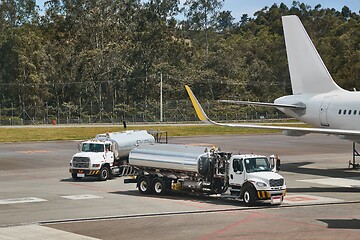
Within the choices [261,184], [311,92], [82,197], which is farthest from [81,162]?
Answer: [311,92]

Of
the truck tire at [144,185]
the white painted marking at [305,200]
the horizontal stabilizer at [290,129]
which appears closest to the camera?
the white painted marking at [305,200]

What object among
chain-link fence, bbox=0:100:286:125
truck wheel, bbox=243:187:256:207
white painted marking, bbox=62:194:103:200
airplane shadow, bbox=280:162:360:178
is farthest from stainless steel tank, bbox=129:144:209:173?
chain-link fence, bbox=0:100:286:125

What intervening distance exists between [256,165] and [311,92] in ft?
62.9

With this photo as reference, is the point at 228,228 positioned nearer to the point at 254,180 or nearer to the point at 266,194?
the point at 266,194

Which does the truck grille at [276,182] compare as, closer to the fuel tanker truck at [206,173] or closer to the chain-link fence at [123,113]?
the fuel tanker truck at [206,173]

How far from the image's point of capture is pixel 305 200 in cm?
3503

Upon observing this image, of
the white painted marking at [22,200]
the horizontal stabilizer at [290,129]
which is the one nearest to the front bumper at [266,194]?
the horizontal stabilizer at [290,129]

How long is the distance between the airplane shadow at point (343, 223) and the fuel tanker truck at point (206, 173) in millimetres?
4444

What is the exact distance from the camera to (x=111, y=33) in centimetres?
15650

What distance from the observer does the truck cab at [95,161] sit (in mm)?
44344

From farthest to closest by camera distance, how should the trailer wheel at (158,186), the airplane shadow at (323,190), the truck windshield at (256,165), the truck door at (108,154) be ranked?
the truck door at (108,154), the airplane shadow at (323,190), the trailer wheel at (158,186), the truck windshield at (256,165)

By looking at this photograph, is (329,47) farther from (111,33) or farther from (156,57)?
(111,33)

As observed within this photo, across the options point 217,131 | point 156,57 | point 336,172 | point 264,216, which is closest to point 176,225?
point 264,216

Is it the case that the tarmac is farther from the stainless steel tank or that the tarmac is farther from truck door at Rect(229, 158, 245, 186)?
the stainless steel tank
